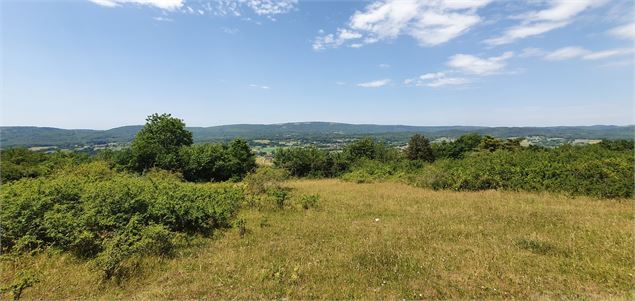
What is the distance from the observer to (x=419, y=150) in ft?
149

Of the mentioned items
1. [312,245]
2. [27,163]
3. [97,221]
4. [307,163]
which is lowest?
[307,163]

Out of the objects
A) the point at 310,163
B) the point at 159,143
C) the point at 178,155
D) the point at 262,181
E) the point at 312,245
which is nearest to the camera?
the point at 312,245

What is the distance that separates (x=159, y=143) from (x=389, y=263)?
3417cm

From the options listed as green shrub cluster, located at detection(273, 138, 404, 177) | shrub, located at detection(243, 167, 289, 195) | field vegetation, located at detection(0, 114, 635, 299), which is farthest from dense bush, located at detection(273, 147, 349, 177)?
field vegetation, located at detection(0, 114, 635, 299)

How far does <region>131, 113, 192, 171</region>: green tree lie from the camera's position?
29453 millimetres

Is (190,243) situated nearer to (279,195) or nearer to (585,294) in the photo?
(279,195)

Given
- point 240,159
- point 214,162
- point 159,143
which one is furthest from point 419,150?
point 159,143

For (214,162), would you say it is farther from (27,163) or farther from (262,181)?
(262,181)

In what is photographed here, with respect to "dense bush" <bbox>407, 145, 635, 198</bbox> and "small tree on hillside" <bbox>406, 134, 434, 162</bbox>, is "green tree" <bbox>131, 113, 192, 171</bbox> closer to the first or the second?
"dense bush" <bbox>407, 145, 635, 198</bbox>

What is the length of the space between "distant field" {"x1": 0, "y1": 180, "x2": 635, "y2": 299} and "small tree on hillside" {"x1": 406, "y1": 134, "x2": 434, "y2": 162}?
35466 mm

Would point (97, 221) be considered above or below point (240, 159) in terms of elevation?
above

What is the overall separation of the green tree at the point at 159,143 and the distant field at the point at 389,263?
77.4 feet

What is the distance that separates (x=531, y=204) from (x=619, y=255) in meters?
6.55

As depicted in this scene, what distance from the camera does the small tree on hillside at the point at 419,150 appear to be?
45312mm
